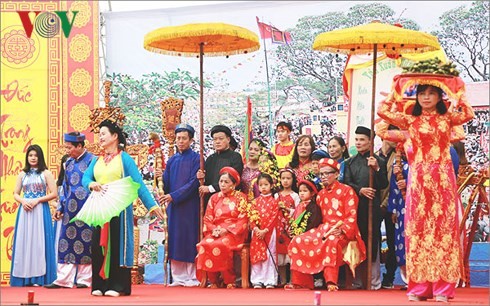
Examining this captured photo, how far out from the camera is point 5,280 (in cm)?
1153

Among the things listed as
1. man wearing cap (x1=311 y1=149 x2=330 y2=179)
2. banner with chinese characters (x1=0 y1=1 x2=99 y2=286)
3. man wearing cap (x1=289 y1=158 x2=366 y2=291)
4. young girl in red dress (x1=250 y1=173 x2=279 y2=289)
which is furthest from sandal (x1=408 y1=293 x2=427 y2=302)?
banner with chinese characters (x1=0 y1=1 x2=99 y2=286)

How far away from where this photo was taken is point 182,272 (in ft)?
33.7

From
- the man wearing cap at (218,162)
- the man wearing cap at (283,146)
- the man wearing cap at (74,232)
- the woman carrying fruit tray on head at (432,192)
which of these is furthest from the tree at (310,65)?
the woman carrying fruit tray on head at (432,192)

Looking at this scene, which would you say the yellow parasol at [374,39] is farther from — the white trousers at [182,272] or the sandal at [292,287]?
the white trousers at [182,272]

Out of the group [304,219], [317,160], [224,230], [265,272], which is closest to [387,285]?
[304,219]

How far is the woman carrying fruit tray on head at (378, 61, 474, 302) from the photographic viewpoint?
25.5 feet

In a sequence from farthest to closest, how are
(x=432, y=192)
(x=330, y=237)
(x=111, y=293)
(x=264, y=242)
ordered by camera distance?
(x=264, y=242), (x=330, y=237), (x=111, y=293), (x=432, y=192)

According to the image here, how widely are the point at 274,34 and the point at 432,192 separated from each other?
4312 millimetres

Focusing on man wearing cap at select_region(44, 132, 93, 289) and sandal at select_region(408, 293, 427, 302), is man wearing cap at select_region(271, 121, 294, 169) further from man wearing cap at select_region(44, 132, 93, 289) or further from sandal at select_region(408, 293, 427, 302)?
sandal at select_region(408, 293, 427, 302)

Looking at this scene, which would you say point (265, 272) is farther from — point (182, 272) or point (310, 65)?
point (310, 65)

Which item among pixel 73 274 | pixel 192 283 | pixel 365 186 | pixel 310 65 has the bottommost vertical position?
pixel 192 283

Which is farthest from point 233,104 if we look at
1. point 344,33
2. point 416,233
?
point 416,233

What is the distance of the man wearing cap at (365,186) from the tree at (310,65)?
1.99m

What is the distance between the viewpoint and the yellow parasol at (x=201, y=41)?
9.62 meters
